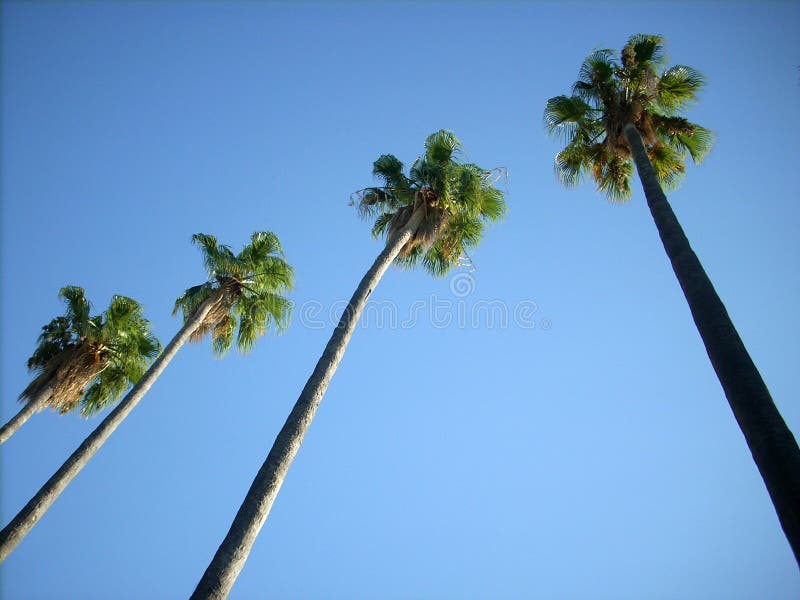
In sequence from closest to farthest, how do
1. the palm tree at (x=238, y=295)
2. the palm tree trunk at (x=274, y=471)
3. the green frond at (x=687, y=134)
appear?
the palm tree trunk at (x=274, y=471), the green frond at (x=687, y=134), the palm tree at (x=238, y=295)

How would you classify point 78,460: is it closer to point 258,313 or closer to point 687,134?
point 258,313

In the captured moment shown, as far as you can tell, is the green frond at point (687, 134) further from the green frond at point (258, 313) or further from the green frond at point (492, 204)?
the green frond at point (258, 313)

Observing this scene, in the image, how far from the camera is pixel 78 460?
12977 mm

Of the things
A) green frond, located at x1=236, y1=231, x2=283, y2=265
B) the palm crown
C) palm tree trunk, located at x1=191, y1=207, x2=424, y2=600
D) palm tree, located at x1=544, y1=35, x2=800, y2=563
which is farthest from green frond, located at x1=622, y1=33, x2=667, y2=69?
the palm crown

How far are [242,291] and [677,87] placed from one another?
46.9 ft

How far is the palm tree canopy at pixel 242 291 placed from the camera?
17984 millimetres

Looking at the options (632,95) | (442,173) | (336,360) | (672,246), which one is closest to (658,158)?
(632,95)

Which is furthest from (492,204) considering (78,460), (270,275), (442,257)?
(78,460)

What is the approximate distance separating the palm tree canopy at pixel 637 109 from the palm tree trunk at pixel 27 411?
17.5 m

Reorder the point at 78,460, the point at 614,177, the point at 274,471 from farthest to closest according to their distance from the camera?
the point at 614,177
the point at 78,460
the point at 274,471

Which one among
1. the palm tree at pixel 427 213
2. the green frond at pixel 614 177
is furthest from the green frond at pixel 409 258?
the green frond at pixel 614 177

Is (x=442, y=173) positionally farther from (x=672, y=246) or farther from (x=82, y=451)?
(x=82, y=451)

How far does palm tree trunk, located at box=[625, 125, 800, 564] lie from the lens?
16.8 feet

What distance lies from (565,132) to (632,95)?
186 cm
